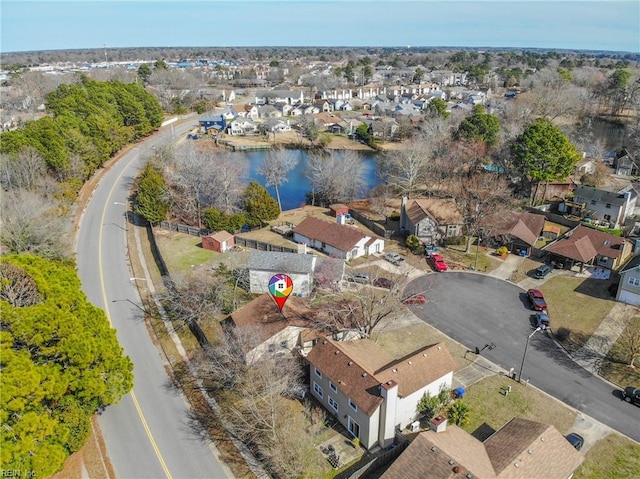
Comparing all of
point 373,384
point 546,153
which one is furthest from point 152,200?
point 546,153

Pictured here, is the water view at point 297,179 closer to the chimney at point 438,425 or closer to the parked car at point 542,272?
the parked car at point 542,272

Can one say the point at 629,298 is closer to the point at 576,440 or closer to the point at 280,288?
the point at 576,440

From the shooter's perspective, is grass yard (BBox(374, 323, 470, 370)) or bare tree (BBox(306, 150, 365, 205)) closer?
grass yard (BBox(374, 323, 470, 370))

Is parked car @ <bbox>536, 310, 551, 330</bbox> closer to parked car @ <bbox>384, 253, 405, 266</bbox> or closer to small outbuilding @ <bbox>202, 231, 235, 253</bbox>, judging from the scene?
parked car @ <bbox>384, 253, 405, 266</bbox>

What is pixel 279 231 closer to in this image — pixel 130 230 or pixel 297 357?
pixel 130 230

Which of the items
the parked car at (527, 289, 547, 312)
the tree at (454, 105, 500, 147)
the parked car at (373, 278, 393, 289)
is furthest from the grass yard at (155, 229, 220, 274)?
the tree at (454, 105, 500, 147)

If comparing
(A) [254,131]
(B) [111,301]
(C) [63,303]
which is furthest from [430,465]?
(A) [254,131]
